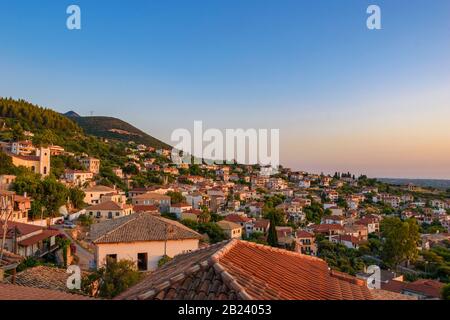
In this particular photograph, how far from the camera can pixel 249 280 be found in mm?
3547

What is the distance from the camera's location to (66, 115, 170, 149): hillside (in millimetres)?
118238

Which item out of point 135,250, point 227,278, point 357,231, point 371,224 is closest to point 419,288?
point 135,250

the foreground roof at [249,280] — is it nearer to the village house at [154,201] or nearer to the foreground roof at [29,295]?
the foreground roof at [29,295]

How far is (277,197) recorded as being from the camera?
71.6 metres

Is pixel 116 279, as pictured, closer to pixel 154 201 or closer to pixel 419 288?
pixel 419 288

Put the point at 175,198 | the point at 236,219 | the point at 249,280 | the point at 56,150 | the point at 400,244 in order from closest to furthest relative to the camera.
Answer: the point at 249,280, the point at 400,244, the point at 236,219, the point at 175,198, the point at 56,150

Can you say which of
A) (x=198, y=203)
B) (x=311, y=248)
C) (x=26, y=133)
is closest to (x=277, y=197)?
(x=198, y=203)

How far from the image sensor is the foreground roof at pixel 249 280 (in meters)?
3.32

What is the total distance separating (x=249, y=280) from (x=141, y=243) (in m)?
11.0

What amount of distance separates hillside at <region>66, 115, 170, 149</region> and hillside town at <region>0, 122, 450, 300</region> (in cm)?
3117

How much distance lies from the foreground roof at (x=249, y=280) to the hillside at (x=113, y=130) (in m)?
114

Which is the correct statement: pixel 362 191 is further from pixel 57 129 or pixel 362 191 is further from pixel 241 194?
pixel 57 129
